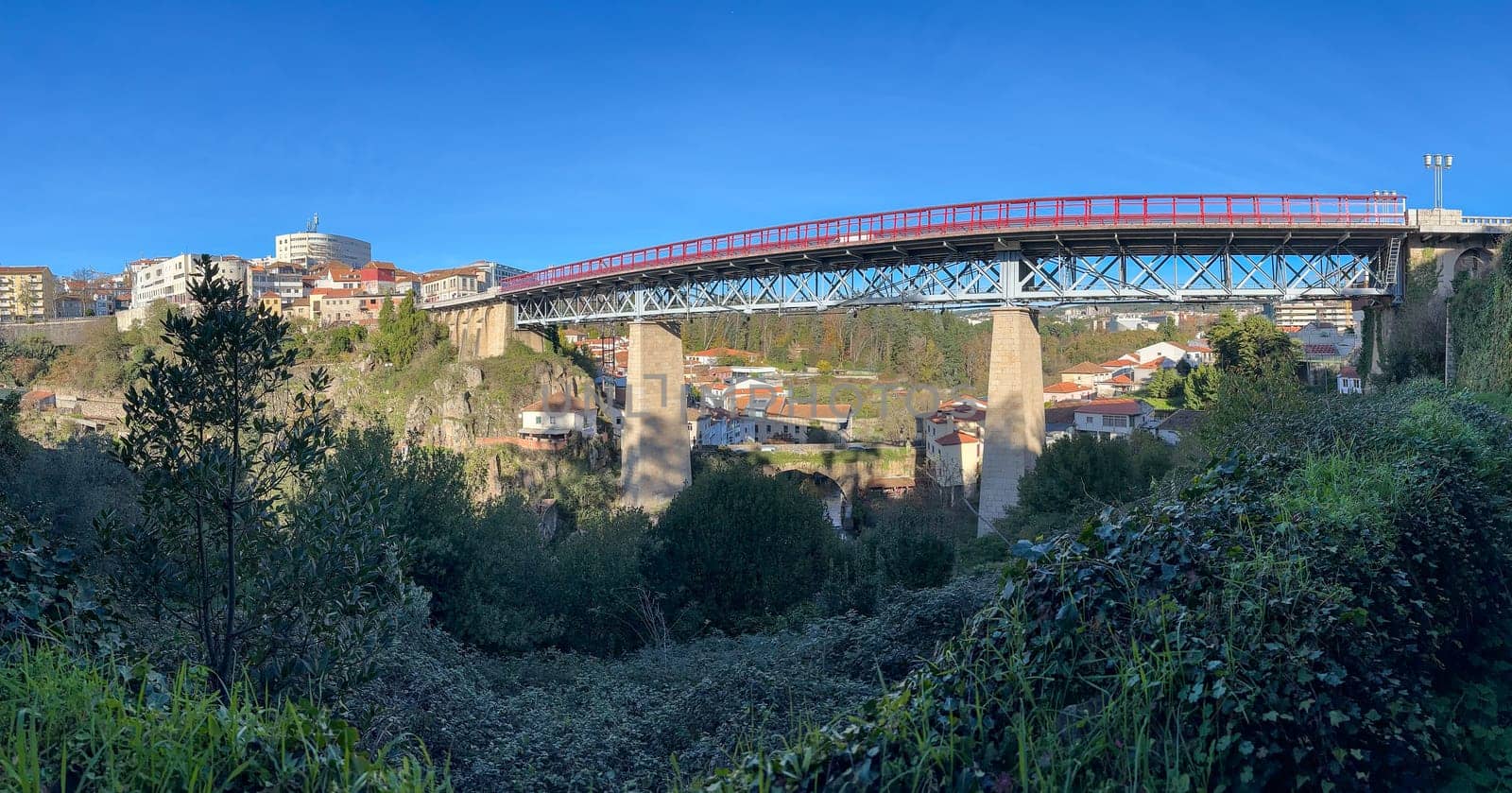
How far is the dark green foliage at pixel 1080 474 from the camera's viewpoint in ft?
56.8

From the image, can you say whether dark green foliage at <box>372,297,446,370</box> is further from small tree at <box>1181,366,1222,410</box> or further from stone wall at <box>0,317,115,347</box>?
small tree at <box>1181,366,1222,410</box>

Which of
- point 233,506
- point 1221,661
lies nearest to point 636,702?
point 233,506

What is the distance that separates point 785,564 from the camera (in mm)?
14664

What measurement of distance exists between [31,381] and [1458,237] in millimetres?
52899

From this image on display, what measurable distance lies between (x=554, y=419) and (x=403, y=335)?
1092 cm

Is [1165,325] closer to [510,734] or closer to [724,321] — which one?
[724,321]

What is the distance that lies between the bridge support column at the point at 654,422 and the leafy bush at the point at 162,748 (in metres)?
24.5

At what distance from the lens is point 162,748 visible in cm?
227

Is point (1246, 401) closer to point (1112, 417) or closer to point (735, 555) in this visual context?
point (735, 555)

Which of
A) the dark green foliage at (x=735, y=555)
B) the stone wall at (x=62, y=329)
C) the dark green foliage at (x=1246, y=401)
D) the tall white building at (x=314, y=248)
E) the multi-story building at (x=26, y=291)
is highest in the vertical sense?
the tall white building at (x=314, y=248)

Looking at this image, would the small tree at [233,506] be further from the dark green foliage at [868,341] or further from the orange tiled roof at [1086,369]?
the orange tiled roof at [1086,369]

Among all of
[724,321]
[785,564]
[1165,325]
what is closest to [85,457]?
[785,564]

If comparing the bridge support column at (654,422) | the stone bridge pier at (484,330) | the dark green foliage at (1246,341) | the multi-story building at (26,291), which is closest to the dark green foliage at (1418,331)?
the dark green foliage at (1246,341)

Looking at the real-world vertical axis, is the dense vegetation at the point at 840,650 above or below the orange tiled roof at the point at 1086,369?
below
